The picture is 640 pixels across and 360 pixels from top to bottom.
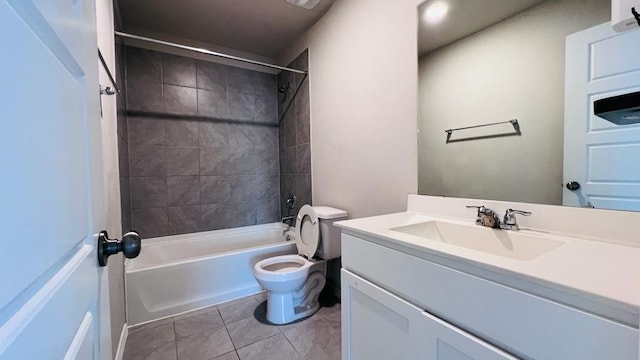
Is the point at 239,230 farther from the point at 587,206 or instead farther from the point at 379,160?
the point at 587,206

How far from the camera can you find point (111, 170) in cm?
152

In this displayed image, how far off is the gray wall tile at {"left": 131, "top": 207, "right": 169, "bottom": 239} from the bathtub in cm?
8

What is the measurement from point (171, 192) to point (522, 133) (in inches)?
112

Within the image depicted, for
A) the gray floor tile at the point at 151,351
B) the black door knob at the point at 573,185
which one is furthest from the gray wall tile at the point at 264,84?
the black door knob at the point at 573,185

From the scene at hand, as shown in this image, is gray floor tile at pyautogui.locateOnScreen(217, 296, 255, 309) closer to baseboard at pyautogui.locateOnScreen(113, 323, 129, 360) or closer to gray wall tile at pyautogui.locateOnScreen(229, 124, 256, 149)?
baseboard at pyautogui.locateOnScreen(113, 323, 129, 360)

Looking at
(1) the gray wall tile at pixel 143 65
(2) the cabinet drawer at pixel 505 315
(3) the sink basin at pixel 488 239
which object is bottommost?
(2) the cabinet drawer at pixel 505 315

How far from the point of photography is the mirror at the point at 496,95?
1028 mm

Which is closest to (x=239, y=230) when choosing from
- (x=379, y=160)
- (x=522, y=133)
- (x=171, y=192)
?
(x=171, y=192)

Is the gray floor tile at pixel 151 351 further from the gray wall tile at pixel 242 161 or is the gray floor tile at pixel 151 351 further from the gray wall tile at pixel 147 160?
the gray wall tile at pixel 242 161

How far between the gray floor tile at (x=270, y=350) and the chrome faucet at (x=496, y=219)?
1.28 m

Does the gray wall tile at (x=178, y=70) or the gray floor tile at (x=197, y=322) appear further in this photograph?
the gray wall tile at (x=178, y=70)

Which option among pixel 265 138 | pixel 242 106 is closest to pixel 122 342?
pixel 265 138

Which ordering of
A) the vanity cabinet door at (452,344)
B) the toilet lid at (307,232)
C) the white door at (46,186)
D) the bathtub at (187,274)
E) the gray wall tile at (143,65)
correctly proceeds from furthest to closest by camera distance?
the gray wall tile at (143,65) → the toilet lid at (307,232) → the bathtub at (187,274) → the vanity cabinet door at (452,344) → the white door at (46,186)

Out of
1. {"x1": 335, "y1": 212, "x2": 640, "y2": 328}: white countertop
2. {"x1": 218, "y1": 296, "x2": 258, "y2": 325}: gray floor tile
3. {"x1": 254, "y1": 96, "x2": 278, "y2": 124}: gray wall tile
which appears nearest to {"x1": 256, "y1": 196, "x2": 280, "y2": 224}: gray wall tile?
{"x1": 254, "y1": 96, "x2": 278, "y2": 124}: gray wall tile
